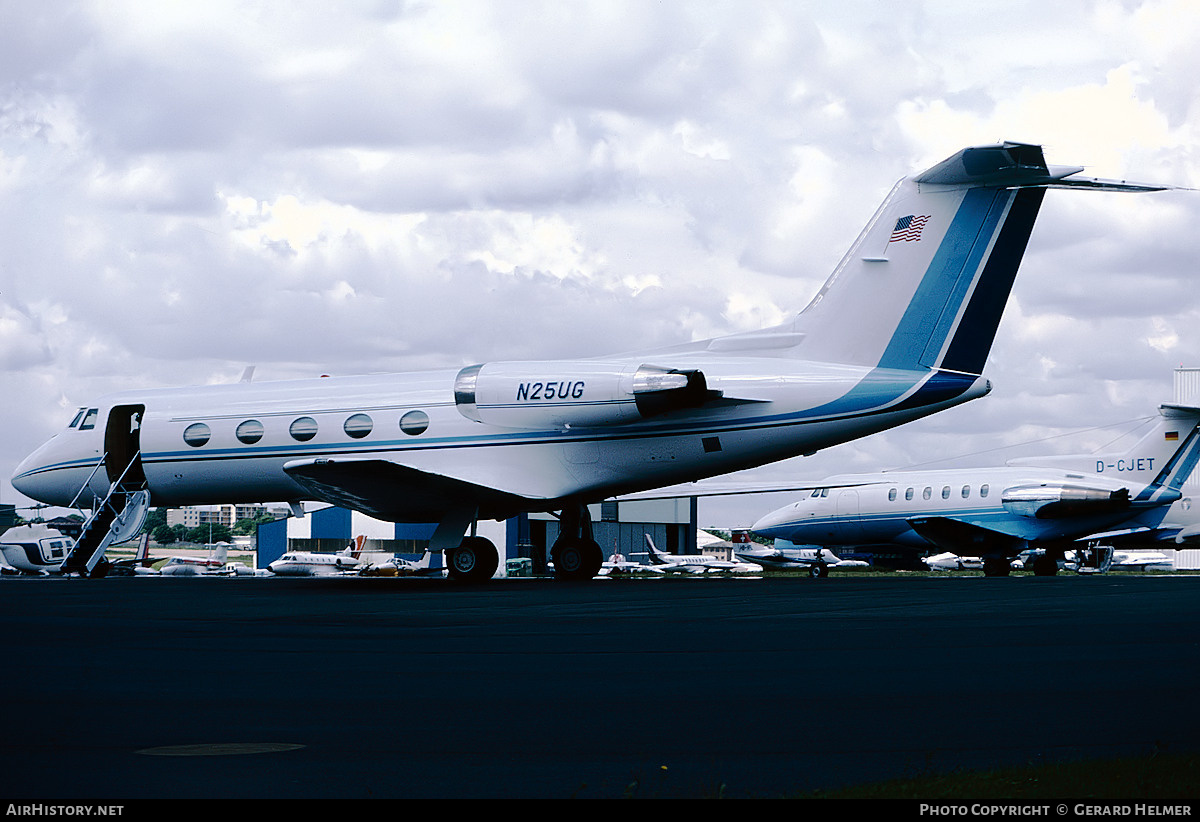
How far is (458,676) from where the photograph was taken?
9.10m

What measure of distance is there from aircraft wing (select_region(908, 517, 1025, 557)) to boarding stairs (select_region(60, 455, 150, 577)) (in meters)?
24.2

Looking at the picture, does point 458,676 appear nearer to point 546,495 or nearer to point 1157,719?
point 1157,719

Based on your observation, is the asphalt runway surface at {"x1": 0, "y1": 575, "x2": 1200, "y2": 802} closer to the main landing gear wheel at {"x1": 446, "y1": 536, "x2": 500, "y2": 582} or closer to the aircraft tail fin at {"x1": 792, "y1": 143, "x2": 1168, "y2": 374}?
the aircraft tail fin at {"x1": 792, "y1": 143, "x2": 1168, "y2": 374}

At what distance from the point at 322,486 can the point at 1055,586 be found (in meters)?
12.9

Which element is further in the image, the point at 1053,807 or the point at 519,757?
the point at 519,757

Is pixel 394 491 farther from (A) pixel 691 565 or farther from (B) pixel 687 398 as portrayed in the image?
(A) pixel 691 565

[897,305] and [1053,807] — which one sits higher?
[897,305]

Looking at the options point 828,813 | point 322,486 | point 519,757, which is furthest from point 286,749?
point 322,486

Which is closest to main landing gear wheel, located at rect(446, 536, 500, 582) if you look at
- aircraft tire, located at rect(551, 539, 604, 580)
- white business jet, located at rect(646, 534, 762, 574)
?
aircraft tire, located at rect(551, 539, 604, 580)

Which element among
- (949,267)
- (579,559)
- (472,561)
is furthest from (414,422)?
(949,267)

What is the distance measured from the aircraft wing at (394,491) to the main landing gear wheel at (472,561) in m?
0.72

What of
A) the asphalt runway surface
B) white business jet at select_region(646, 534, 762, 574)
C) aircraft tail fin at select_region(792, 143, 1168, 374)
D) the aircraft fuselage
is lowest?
white business jet at select_region(646, 534, 762, 574)

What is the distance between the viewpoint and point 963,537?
136 ft

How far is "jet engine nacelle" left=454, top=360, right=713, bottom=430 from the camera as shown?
22.0 metres
